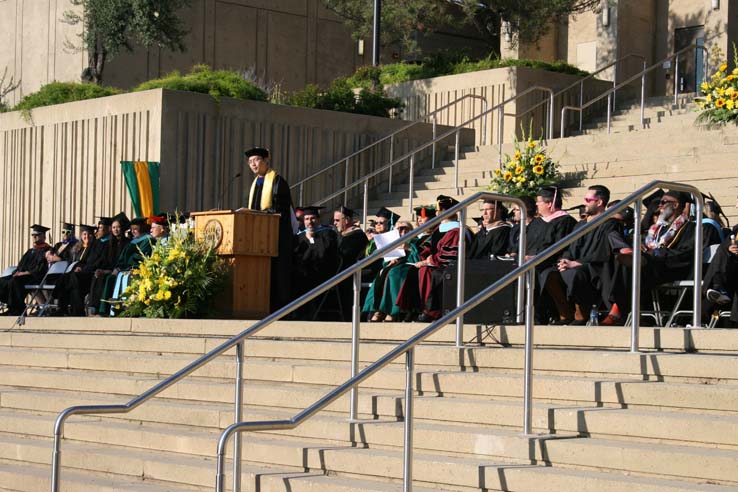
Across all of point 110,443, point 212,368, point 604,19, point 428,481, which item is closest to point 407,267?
point 212,368

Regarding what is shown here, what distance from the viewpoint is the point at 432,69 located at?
955 inches

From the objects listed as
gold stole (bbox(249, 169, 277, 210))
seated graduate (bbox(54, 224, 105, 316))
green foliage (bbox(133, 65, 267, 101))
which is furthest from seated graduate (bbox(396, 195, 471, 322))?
green foliage (bbox(133, 65, 267, 101))

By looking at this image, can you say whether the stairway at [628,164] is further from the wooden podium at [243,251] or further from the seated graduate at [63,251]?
the wooden podium at [243,251]

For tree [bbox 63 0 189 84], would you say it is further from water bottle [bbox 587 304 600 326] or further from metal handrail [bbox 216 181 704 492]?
metal handrail [bbox 216 181 704 492]

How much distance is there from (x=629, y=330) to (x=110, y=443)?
4.15 m

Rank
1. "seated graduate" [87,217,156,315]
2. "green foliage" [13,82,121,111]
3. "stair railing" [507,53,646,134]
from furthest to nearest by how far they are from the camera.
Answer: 1. "stair railing" [507,53,646,134]
2. "green foliage" [13,82,121,111]
3. "seated graduate" [87,217,156,315]

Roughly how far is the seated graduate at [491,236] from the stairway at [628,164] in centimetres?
285

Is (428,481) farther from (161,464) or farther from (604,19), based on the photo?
(604,19)

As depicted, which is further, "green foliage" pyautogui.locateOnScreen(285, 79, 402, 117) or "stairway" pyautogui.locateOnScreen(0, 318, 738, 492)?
"green foliage" pyautogui.locateOnScreen(285, 79, 402, 117)

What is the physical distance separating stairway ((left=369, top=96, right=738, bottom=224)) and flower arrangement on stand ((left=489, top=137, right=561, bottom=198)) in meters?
0.34

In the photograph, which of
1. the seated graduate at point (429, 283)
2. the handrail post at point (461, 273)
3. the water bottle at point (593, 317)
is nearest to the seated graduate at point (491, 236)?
the seated graduate at point (429, 283)

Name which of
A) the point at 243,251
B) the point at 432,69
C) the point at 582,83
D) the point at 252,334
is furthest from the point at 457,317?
the point at 432,69

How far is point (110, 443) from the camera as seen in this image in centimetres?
986

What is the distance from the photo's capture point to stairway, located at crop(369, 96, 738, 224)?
15062 millimetres
